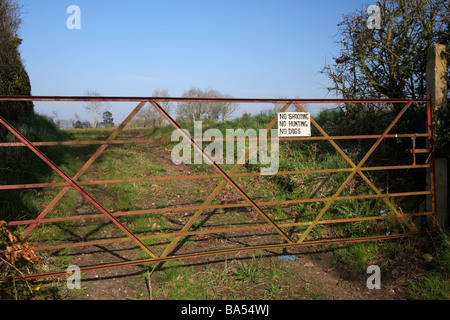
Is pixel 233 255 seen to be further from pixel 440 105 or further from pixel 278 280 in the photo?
pixel 440 105

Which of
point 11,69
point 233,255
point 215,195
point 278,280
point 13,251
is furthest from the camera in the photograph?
point 11,69

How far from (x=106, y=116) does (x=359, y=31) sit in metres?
17.1

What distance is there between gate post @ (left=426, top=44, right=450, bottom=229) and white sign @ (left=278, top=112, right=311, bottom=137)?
7.04ft

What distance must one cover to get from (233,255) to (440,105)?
392cm

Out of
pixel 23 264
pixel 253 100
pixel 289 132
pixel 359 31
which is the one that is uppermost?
pixel 359 31

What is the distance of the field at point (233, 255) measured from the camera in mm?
3854

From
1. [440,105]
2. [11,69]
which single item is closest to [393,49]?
[440,105]

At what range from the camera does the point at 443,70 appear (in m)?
5.02

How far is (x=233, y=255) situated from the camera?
4.71m

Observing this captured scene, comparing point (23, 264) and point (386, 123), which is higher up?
point (386, 123)

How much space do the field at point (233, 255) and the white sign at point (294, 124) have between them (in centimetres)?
144

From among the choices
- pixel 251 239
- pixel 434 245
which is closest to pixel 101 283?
pixel 251 239

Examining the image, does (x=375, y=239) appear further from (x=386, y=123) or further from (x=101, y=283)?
(x=101, y=283)

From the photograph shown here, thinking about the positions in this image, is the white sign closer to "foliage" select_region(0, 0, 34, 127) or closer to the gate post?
the gate post
